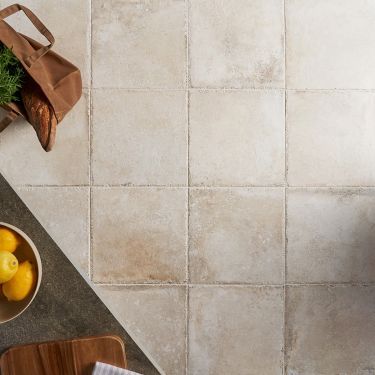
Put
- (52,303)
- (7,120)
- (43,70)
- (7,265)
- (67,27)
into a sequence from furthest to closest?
(67,27) → (7,120) → (43,70) → (52,303) → (7,265)

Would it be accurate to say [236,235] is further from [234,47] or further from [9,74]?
[9,74]

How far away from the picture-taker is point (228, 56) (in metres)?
1.81

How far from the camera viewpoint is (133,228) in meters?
1.82

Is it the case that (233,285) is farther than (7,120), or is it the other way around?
(233,285)

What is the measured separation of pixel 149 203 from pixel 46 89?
51cm

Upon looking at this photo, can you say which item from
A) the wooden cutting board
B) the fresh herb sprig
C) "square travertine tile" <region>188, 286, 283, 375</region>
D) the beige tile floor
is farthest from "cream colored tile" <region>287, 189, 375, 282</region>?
the fresh herb sprig

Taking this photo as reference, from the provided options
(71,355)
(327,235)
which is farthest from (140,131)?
(71,355)

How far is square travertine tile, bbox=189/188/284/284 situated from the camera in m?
1.82

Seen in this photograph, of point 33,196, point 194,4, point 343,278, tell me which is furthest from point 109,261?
point 194,4

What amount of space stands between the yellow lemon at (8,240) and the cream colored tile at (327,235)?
0.95 meters

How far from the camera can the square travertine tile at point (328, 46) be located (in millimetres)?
1811

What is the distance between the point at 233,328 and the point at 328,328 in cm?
31

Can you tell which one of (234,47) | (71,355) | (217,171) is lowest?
(71,355)

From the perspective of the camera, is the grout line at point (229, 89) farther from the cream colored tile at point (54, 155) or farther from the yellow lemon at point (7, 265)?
the yellow lemon at point (7, 265)
